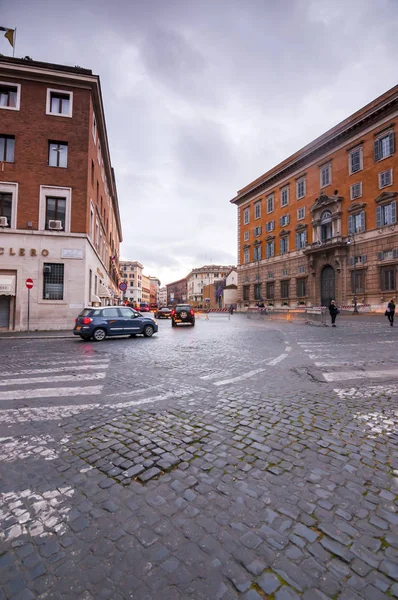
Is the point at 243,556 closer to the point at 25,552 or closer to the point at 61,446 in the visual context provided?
the point at 25,552

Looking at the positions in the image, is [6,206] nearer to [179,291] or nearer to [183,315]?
[183,315]

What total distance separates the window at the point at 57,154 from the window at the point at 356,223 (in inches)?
1159

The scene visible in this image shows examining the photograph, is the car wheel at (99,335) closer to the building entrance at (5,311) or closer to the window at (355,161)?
the building entrance at (5,311)

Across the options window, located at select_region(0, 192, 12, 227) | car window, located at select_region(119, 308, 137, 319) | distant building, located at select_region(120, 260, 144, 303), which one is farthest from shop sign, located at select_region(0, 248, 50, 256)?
distant building, located at select_region(120, 260, 144, 303)

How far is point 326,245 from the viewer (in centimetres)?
3628

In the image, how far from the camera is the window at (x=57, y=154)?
1947cm

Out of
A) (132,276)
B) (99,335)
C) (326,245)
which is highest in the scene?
(132,276)

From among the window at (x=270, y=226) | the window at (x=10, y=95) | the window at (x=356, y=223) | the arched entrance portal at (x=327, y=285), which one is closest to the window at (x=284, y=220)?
the window at (x=270, y=226)

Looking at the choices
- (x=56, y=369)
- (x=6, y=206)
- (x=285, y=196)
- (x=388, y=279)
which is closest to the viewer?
(x=56, y=369)

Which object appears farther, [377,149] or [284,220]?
[284,220]

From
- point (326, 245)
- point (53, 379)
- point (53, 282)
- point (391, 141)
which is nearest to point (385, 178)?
point (391, 141)

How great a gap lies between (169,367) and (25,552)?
544 cm

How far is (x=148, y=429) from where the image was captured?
364 centimetres

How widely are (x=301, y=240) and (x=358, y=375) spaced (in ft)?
128
